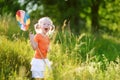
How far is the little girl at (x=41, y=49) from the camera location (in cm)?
734

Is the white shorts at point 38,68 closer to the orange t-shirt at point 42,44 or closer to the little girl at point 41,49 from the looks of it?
the little girl at point 41,49

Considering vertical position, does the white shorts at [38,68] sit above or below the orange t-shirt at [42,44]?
below

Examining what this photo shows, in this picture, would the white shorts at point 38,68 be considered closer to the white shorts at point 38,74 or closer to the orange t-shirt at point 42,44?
the white shorts at point 38,74

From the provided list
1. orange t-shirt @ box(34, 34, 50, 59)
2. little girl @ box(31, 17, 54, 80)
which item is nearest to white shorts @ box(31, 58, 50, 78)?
little girl @ box(31, 17, 54, 80)

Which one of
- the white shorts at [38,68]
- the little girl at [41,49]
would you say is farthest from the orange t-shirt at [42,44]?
the white shorts at [38,68]

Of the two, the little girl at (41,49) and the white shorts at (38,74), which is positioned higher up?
the little girl at (41,49)

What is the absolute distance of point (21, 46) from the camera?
29.0ft

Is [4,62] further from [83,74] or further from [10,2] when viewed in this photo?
[10,2]

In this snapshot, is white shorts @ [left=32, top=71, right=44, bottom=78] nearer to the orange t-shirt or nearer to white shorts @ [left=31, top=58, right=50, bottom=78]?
white shorts @ [left=31, top=58, right=50, bottom=78]

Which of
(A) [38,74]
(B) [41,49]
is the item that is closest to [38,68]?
(A) [38,74]

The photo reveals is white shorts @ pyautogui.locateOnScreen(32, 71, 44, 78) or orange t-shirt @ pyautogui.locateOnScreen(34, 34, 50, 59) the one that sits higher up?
orange t-shirt @ pyautogui.locateOnScreen(34, 34, 50, 59)

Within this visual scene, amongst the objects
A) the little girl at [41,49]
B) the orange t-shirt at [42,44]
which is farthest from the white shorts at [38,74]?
the orange t-shirt at [42,44]

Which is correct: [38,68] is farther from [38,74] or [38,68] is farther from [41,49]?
[41,49]

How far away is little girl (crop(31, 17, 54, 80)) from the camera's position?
7.34m
